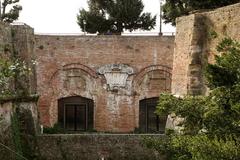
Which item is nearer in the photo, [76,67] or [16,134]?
[16,134]

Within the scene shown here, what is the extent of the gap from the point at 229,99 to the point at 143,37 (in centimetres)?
1551

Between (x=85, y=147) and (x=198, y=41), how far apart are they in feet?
16.9

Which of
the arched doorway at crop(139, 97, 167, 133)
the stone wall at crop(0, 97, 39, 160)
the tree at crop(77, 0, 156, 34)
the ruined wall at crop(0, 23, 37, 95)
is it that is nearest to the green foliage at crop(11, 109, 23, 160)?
the stone wall at crop(0, 97, 39, 160)

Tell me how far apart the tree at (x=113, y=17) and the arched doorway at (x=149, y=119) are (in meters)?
6.36

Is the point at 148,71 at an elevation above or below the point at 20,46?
below

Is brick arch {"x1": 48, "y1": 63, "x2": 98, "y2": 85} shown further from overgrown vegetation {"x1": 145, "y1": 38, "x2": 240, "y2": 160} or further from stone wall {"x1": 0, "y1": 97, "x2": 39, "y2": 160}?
overgrown vegetation {"x1": 145, "y1": 38, "x2": 240, "y2": 160}

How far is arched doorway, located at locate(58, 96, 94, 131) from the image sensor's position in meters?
27.4

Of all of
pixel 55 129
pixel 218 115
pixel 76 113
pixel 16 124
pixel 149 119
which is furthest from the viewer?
pixel 149 119

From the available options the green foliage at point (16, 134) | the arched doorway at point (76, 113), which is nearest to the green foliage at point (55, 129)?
the arched doorway at point (76, 113)

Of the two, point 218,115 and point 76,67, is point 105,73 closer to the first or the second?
point 76,67

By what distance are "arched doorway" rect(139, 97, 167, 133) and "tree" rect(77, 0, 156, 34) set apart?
6364 mm

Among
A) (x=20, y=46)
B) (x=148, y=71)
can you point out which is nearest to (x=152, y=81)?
(x=148, y=71)

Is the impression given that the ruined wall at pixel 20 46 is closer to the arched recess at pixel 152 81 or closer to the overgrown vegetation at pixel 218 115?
the arched recess at pixel 152 81

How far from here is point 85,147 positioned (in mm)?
20109
